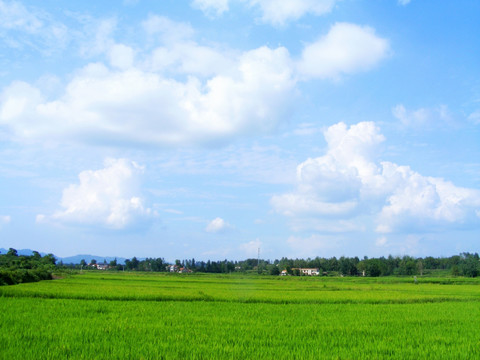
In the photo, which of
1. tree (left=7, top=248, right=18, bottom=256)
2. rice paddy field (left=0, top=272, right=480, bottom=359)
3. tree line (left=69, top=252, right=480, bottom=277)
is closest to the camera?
rice paddy field (left=0, top=272, right=480, bottom=359)

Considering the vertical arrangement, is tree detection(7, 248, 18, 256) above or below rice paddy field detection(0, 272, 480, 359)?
below

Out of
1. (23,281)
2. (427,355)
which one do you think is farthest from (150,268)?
(427,355)

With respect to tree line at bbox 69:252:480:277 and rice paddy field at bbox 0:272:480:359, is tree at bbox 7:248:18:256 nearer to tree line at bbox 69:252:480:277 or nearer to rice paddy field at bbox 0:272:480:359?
tree line at bbox 69:252:480:277

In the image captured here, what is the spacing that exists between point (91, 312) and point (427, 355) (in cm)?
1196

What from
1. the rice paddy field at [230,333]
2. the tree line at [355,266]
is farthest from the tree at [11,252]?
the rice paddy field at [230,333]

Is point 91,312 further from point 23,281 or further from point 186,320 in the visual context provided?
point 23,281

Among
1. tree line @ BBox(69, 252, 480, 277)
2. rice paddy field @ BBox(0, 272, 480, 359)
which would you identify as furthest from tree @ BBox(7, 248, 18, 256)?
rice paddy field @ BBox(0, 272, 480, 359)

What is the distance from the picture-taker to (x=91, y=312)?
15094 mm

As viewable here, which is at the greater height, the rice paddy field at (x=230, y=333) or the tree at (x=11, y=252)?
the rice paddy field at (x=230, y=333)

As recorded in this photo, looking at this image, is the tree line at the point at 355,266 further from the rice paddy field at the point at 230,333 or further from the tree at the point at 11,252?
the rice paddy field at the point at 230,333

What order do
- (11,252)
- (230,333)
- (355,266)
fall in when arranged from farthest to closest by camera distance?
1. (355,266)
2. (11,252)
3. (230,333)

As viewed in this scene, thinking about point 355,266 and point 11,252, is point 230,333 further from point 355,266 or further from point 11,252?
point 355,266

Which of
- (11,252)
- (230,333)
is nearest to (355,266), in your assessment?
(11,252)

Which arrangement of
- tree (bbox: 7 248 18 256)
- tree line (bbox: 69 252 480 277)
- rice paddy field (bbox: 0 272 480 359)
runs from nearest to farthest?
rice paddy field (bbox: 0 272 480 359) < tree (bbox: 7 248 18 256) < tree line (bbox: 69 252 480 277)
